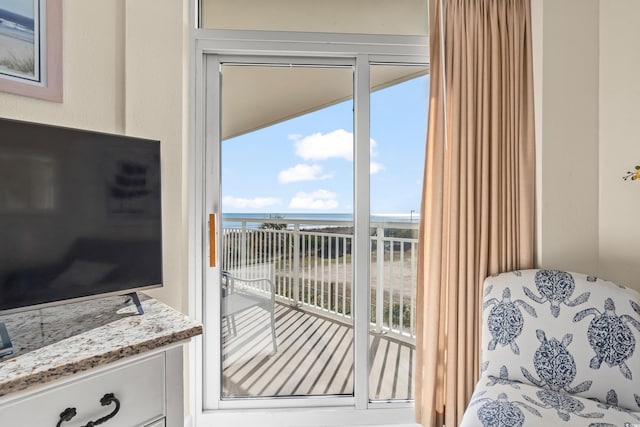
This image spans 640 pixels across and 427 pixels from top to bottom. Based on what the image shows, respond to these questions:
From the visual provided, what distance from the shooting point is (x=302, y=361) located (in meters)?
1.70

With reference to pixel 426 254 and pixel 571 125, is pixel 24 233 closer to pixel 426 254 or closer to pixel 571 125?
Result: pixel 426 254

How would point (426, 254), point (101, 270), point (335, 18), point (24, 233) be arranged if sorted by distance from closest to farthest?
point (24, 233) → point (101, 270) → point (426, 254) → point (335, 18)

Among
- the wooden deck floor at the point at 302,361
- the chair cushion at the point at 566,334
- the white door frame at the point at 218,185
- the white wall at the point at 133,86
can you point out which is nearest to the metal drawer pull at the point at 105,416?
the white wall at the point at 133,86

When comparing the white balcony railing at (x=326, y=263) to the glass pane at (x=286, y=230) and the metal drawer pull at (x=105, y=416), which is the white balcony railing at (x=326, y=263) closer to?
the glass pane at (x=286, y=230)

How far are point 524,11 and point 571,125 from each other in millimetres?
641

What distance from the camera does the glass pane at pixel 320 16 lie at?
1.62 metres

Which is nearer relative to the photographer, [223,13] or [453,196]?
[453,196]

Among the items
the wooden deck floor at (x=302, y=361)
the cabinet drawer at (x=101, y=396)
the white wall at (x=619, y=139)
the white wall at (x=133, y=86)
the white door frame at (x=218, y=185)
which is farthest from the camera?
the wooden deck floor at (x=302, y=361)

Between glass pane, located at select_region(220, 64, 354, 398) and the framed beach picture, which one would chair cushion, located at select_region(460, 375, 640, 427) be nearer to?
glass pane, located at select_region(220, 64, 354, 398)

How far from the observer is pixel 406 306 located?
1.70m

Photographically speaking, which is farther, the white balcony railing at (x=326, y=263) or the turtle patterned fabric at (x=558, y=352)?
the white balcony railing at (x=326, y=263)

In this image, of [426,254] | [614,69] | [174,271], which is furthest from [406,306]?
[614,69]

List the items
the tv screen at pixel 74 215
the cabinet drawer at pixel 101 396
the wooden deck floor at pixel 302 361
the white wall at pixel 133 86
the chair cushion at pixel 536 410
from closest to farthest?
the cabinet drawer at pixel 101 396 < the tv screen at pixel 74 215 < the chair cushion at pixel 536 410 < the white wall at pixel 133 86 < the wooden deck floor at pixel 302 361

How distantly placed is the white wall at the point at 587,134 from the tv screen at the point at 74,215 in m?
1.83
